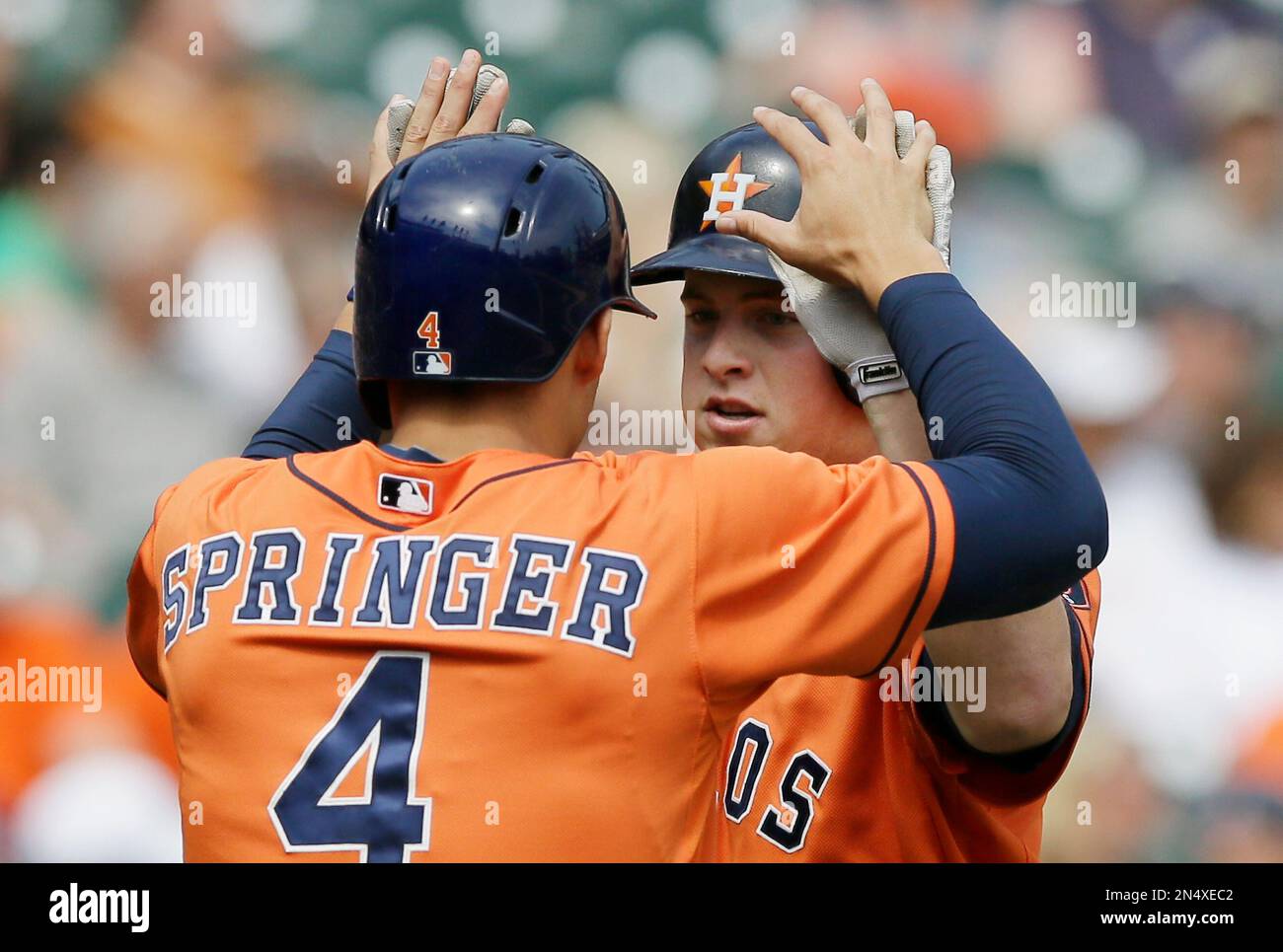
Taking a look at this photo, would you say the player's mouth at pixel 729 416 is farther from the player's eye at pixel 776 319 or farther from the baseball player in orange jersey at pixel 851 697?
the player's eye at pixel 776 319

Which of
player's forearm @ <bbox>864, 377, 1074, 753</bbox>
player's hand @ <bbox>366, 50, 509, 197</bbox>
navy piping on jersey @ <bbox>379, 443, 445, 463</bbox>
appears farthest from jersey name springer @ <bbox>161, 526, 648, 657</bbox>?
player's hand @ <bbox>366, 50, 509, 197</bbox>

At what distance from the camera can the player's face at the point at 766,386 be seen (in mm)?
2744

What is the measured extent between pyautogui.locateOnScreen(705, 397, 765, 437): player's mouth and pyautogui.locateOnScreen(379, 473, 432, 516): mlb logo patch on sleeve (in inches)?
40.5

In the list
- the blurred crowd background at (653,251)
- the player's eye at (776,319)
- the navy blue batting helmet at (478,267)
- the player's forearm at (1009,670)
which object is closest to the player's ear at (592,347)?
the navy blue batting helmet at (478,267)

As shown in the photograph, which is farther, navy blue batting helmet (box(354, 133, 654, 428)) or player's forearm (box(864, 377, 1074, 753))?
player's forearm (box(864, 377, 1074, 753))

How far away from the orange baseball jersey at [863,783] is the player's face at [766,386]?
523 millimetres

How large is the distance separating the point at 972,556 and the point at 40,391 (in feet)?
14.0

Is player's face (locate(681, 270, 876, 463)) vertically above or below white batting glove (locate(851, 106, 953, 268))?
below

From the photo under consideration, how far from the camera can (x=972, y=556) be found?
1.76 meters

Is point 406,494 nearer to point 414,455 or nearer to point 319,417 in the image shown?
point 414,455

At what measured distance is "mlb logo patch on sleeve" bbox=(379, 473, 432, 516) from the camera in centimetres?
183

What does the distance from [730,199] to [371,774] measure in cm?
148

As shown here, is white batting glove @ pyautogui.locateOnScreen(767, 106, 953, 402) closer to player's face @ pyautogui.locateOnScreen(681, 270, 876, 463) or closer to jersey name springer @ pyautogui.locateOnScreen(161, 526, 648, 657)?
player's face @ pyautogui.locateOnScreen(681, 270, 876, 463)
